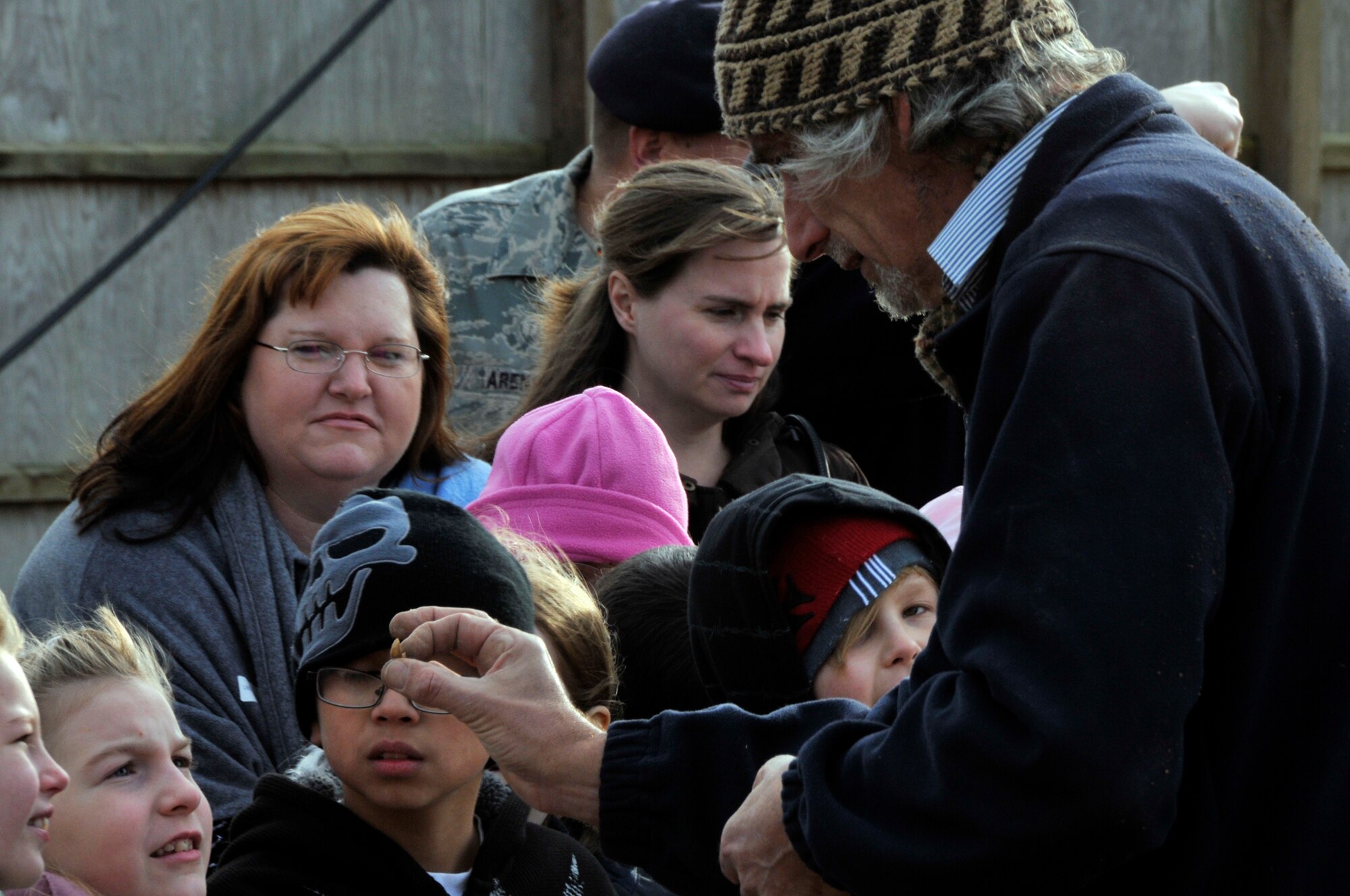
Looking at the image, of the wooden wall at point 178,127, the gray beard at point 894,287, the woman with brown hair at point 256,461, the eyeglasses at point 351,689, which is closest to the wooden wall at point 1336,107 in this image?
the wooden wall at point 178,127

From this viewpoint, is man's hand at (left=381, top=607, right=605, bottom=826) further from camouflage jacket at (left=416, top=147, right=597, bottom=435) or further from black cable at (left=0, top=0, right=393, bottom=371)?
black cable at (left=0, top=0, right=393, bottom=371)

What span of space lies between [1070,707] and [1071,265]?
36cm

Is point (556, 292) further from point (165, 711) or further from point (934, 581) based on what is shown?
point (165, 711)

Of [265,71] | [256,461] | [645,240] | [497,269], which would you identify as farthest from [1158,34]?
[256,461]

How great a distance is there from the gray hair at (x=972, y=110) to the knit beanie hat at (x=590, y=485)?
121 centimetres

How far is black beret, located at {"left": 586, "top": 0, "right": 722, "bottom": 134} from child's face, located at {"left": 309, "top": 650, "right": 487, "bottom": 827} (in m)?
2.15

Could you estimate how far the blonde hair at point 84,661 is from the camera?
2045 millimetres

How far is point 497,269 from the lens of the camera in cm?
408

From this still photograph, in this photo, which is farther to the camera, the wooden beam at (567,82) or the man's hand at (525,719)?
the wooden beam at (567,82)

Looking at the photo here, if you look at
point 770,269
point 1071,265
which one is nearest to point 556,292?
point 770,269

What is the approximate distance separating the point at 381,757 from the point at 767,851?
2.19 feet

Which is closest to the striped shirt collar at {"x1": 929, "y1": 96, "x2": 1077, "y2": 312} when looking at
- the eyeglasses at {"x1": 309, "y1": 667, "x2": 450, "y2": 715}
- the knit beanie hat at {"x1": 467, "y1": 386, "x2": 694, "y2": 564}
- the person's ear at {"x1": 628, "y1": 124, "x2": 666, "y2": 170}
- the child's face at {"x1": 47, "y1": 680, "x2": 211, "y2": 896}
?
the eyeglasses at {"x1": 309, "y1": 667, "x2": 450, "y2": 715}

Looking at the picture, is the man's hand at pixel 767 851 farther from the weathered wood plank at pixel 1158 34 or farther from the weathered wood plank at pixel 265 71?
the weathered wood plank at pixel 1158 34

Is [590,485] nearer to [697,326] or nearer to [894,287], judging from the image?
[697,326]
